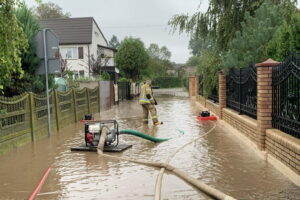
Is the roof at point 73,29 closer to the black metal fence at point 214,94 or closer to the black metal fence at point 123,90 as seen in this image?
the black metal fence at point 123,90

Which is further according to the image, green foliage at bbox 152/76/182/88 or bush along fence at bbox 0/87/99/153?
green foliage at bbox 152/76/182/88

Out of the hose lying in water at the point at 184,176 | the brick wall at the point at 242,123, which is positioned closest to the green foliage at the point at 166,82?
the brick wall at the point at 242,123

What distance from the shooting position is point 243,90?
9906 mm

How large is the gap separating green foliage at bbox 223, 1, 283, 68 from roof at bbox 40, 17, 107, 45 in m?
29.7

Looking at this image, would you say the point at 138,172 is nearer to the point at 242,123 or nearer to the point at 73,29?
the point at 242,123

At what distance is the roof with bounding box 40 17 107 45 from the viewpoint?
132 ft

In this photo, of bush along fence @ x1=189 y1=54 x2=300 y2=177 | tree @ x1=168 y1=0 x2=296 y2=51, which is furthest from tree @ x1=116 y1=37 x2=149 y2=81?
bush along fence @ x1=189 y1=54 x2=300 y2=177

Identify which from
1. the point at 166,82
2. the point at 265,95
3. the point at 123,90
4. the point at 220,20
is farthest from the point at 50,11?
the point at 265,95

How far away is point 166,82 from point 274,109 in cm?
5571

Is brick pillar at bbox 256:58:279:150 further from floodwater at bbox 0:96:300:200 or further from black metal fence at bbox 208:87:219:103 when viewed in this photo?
black metal fence at bbox 208:87:219:103

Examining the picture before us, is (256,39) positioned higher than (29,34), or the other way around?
(29,34)

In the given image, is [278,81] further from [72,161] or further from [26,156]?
[26,156]

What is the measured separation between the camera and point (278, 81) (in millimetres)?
6762

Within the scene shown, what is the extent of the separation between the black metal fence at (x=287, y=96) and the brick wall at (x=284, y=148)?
0.57 feet
